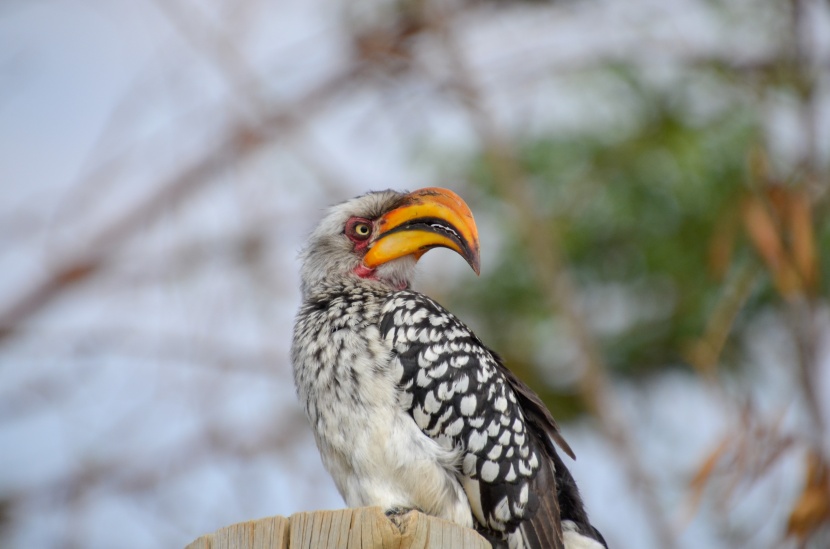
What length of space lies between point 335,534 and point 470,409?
43.2 inches

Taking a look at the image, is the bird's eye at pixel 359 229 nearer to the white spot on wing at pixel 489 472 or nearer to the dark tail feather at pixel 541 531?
the white spot on wing at pixel 489 472

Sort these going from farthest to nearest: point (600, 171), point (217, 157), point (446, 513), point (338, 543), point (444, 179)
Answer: point (444, 179) < point (600, 171) < point (217, 157) < point (446, 513) < point (338, 543)

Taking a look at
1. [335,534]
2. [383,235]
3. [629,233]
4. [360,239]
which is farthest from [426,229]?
[629,233]

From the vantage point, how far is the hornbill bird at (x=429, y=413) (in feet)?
11.7

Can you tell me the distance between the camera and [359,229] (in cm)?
453

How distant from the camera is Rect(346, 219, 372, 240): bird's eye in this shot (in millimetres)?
4523

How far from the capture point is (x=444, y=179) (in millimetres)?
9930

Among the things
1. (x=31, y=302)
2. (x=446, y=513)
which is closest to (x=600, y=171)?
(x=31, y=302)

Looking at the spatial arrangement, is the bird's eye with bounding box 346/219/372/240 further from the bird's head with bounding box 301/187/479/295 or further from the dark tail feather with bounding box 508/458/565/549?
the dark tail feather with bounding box 508/458/565/549

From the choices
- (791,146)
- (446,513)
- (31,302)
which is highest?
(31,302)

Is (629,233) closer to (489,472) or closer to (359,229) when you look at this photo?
(359,229)

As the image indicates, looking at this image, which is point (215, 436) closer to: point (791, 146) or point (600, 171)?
point (600, 171)

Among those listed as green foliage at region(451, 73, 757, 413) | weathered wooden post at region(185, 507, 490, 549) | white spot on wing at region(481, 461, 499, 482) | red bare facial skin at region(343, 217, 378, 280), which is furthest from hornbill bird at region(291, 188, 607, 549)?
green foliage at region(451, 73, 757, 413)

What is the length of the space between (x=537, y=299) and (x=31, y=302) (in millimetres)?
4841
